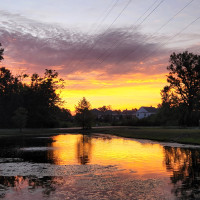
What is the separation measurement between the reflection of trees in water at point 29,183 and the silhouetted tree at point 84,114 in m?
60.4

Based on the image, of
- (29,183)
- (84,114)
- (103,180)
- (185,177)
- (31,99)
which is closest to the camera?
(29,183)

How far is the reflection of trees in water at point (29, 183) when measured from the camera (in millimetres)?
11422

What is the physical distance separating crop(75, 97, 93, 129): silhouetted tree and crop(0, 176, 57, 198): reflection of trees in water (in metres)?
60.4

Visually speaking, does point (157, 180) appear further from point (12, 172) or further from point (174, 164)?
point (12, 172)

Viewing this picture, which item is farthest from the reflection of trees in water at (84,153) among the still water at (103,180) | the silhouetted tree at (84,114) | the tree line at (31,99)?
the tree line at (31,99)

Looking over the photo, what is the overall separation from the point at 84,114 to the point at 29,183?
6217cm

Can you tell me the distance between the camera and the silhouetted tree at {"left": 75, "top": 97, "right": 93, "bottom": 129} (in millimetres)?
74750

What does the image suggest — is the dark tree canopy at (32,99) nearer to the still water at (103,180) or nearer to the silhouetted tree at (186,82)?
the silhouetted tree at (186,82)

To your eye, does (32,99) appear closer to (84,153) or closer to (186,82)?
(186,82)

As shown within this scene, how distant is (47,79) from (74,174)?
93.8 meters

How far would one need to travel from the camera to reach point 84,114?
74938mm

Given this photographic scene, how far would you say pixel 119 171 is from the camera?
623 inches

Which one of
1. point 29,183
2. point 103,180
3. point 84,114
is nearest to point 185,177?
point 103,180

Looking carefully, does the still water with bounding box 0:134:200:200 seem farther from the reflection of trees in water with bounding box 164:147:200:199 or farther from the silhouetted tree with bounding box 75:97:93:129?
the silhouetted tree with bounding box 75:97:93:129
